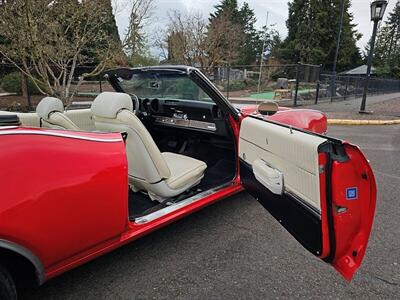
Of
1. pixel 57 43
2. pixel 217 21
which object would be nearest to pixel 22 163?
pixel 57 43

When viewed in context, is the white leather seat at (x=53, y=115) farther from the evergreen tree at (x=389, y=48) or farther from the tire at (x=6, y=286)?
the evergreen tree at (x=389, y=48)

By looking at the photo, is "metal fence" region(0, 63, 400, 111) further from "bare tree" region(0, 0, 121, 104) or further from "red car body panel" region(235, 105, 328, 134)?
"red car body panel" region(235, 105, 328, 134)

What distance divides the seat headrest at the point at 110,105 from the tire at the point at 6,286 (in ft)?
3.73

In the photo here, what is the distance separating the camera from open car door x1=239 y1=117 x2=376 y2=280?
1544 millimetres

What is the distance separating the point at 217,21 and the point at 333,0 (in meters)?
19.5

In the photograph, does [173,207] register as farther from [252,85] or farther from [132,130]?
[252,85]

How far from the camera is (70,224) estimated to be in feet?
5.35

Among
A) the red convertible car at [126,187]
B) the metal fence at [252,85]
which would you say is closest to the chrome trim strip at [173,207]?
the red convertible car at [126,187]

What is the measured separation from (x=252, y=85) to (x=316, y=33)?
22551 millimetres

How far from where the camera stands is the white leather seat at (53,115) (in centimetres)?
224

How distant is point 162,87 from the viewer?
338 centimetres

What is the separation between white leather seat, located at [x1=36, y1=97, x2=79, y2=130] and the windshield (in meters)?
1.02

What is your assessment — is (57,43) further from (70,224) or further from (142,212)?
(70,224)

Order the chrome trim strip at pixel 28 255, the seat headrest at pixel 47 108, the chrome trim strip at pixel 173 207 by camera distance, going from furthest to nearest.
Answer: the seat headrest at pixel 47 108 < the chrome trim strip at pixel 173 207 < the chrome trim strip at pixel 28 255
